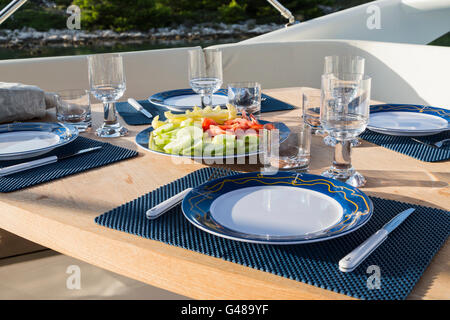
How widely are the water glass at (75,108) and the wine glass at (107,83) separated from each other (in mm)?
65

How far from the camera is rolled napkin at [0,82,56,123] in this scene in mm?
1454

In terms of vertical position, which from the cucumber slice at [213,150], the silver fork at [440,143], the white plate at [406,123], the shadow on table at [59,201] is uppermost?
the white plate at [406,123]

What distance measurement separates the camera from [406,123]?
127 cm

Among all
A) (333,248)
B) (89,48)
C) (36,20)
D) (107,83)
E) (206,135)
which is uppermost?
(36,20)

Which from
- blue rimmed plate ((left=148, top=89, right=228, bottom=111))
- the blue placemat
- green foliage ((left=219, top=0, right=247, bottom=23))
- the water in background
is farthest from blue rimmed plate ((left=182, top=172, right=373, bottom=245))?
green foliage ((left=219, top=0, right=247, bottom=23))

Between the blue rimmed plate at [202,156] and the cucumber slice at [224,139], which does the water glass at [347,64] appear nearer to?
the blue rimmed plate at [202,156]

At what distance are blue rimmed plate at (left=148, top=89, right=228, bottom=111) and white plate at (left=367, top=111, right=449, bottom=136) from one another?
1.61ft

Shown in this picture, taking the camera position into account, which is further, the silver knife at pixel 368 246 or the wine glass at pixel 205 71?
the wine glass at pixel 205 71

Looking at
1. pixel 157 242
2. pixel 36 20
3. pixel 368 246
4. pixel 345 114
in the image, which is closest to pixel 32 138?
pixel 157 242

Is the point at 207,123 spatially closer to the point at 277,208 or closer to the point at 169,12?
the point at 277,208

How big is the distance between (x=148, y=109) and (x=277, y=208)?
886 mm

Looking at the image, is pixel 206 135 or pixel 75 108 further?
pixel 75 108

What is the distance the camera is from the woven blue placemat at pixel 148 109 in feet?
4.72

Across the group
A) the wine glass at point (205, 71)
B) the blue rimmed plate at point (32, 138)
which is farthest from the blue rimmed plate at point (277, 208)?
the wine glass at point (205, 71)
